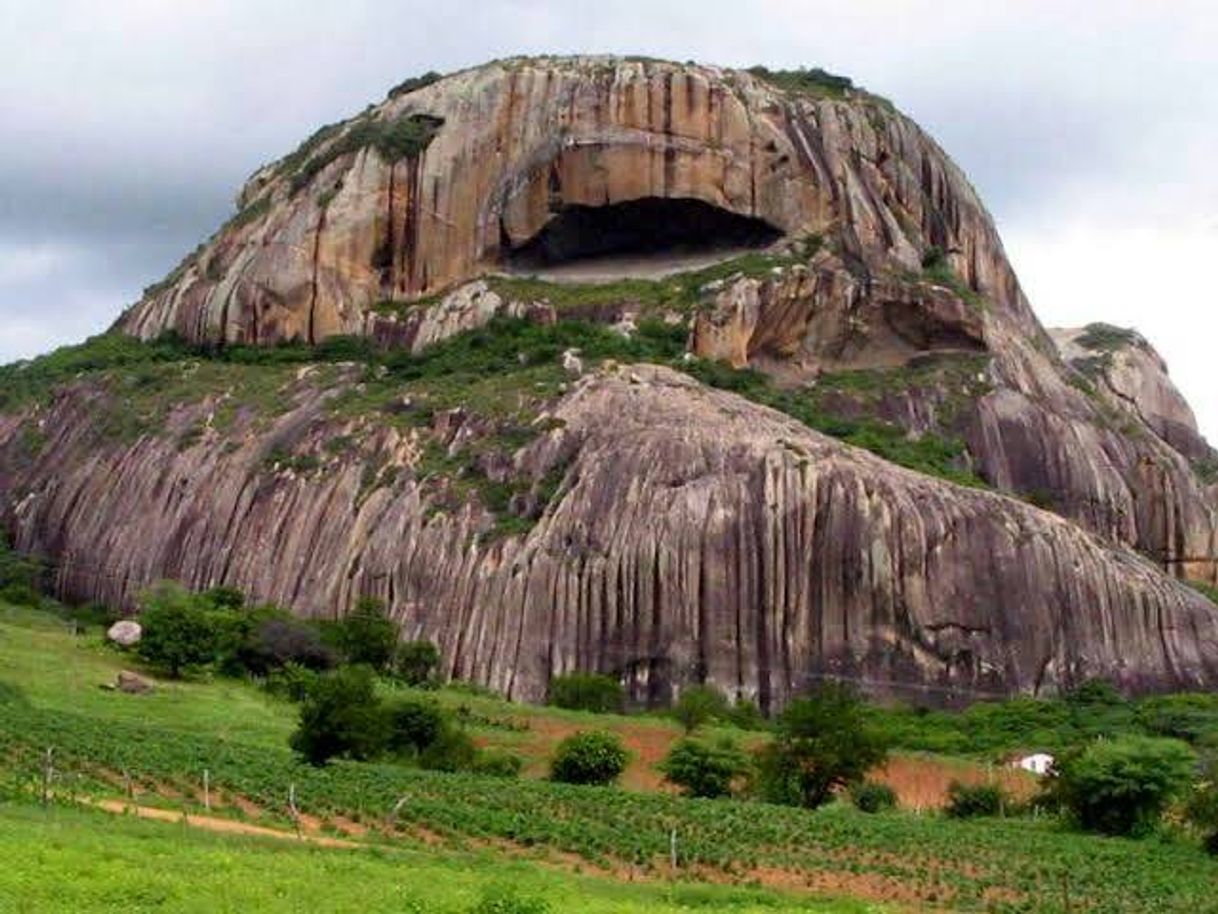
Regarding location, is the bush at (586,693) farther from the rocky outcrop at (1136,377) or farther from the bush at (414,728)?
the rocky outcrop at (1136,377)

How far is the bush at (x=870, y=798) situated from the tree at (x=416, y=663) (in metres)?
19.7

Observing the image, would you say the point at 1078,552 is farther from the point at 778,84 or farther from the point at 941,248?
the point at 778,84

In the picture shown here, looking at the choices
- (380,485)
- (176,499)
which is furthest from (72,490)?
(380,485)

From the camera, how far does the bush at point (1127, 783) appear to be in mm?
49000

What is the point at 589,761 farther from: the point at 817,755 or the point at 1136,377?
the point at 1136,377

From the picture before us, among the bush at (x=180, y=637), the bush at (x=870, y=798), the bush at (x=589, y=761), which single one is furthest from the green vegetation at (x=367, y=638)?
the bush at (x=870, y=798)

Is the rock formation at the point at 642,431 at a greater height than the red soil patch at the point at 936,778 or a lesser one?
greater

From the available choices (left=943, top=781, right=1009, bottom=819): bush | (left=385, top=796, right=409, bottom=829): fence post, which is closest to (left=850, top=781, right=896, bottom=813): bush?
(left=943, top=781, right=1009, bottom=819): bush

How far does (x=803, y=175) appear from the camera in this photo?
96.6m

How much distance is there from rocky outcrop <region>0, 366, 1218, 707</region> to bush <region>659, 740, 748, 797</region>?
14.5 metres

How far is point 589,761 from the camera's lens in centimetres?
5141

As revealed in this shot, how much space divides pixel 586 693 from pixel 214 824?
1167 inches

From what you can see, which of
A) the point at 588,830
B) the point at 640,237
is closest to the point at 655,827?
the point at 588,830

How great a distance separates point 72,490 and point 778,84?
4627 cm
